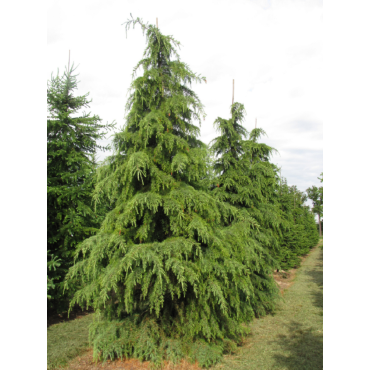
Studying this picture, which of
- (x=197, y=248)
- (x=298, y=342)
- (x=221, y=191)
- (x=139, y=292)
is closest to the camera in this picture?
(x=197, y=248)

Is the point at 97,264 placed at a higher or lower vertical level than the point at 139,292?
higher

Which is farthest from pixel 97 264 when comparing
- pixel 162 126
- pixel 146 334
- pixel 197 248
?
pixel 162 126

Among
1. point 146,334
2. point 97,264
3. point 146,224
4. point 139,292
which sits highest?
point 146,224

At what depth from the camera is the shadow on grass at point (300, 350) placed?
215 inches

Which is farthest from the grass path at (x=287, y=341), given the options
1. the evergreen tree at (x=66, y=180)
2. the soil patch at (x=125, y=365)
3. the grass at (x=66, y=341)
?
the evergreen tree at (x=66, y=180)

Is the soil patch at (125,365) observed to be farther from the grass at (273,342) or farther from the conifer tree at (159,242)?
the grass at (273,342)

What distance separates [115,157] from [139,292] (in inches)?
115

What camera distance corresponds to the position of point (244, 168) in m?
9.16

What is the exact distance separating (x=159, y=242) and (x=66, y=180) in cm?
466

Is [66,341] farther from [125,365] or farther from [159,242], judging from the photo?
[159,242]

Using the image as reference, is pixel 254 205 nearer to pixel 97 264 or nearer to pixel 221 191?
pixel 221 191

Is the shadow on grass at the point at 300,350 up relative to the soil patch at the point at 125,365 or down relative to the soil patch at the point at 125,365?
down

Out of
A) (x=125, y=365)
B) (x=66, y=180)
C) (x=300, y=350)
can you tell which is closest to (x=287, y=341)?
(x=300, y=350)

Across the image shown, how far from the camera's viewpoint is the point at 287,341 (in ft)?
22.2
